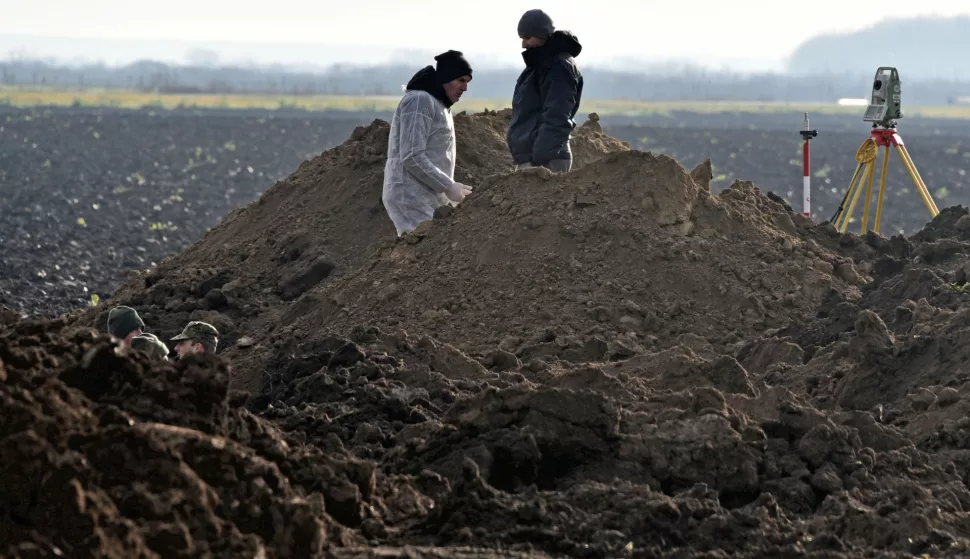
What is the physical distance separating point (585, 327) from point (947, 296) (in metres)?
2.56

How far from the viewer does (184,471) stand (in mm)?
4941

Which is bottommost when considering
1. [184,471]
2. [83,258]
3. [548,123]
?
[83,258]

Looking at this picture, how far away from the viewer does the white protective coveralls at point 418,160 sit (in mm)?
10805

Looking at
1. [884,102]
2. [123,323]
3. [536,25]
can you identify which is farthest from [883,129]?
[123,323]

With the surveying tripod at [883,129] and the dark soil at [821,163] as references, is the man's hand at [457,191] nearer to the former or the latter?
the surveying tripod at [883,129]

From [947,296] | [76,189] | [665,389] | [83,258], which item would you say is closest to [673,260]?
[947,296]

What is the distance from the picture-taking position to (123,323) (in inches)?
342

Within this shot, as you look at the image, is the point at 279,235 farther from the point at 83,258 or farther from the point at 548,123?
the point at 83,258

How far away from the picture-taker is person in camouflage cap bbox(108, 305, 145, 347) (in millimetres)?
8625

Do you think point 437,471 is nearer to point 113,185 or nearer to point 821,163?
point 113,185

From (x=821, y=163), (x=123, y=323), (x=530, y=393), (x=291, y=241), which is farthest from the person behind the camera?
(x=821, y=163)

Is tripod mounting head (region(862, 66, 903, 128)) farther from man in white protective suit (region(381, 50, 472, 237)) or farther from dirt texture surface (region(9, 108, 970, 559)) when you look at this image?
man in white protective suit (region(381, 50, 472, 237))

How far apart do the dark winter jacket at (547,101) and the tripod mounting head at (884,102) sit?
325cm

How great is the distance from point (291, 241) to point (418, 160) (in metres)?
2.01
